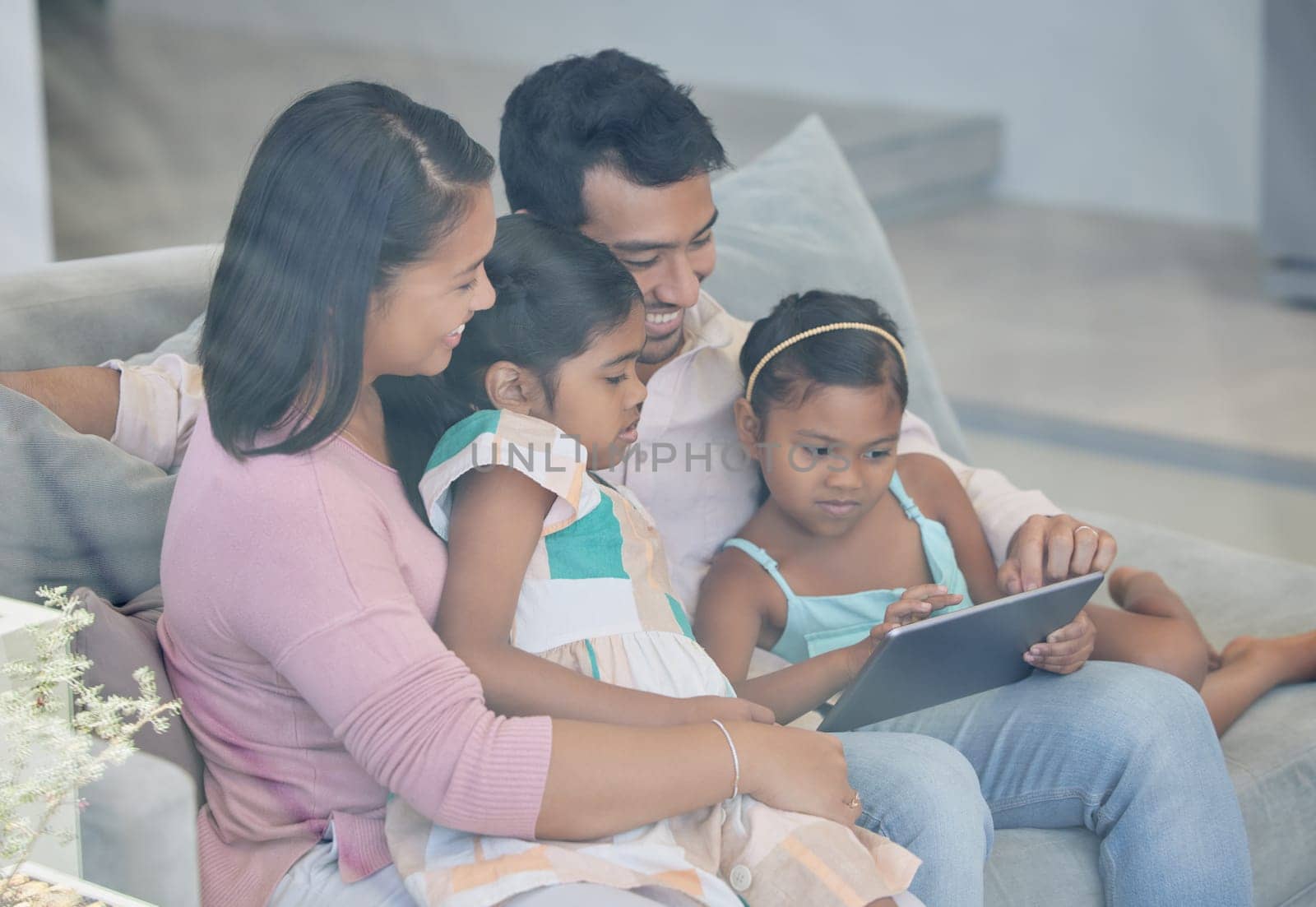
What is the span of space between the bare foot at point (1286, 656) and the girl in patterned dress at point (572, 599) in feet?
2.03

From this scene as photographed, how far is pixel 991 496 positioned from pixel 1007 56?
1507 mm

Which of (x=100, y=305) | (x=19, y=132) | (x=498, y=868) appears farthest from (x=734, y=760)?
(x=19, y=132)

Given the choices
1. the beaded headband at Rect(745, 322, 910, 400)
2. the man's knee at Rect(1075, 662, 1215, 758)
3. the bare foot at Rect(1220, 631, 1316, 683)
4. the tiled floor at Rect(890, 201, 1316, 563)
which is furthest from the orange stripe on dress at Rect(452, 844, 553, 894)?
the tiled floor at Rect(890, 201, 1316, 563)

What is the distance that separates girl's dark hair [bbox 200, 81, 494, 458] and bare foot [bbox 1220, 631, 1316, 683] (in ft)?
3.21

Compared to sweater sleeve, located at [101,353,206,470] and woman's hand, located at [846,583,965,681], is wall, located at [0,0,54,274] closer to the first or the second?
sweater sleeve, located at [101,353,206,470]

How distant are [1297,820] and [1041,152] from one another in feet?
5.55

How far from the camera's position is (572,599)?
1.11 m

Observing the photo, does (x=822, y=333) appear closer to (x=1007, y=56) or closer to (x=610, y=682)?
(x=610, y=682)

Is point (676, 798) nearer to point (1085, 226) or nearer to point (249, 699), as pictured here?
point (249, 699)

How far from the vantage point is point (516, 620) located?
43.1 inches

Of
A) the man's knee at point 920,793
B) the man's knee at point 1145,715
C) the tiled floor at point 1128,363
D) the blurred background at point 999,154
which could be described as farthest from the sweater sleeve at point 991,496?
the tiled floor at point 1128,363

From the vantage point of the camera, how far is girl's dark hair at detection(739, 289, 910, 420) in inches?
55.2

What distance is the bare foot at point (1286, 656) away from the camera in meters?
1.47

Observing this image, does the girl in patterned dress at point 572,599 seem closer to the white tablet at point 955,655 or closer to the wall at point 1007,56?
the white tablet at point 955,655
